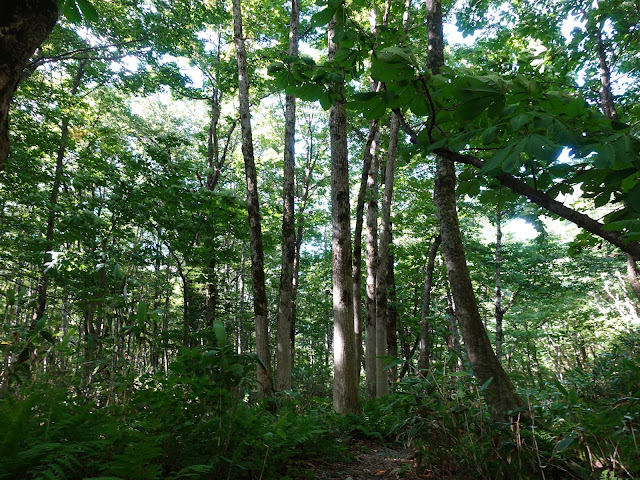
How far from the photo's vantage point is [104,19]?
10812 mm

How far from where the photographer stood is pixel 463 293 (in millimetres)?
3270

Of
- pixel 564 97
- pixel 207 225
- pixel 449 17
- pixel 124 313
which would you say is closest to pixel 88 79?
pixel 207 225

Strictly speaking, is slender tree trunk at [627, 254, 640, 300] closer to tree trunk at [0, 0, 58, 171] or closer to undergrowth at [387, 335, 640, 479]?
undergrowth at [387, 335, 640, 479]

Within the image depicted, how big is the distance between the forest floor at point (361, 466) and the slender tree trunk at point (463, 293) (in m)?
0.94

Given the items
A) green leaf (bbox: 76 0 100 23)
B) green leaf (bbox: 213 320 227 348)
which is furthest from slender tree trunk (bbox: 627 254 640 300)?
green leaf (bbox: 76 0 100 23)

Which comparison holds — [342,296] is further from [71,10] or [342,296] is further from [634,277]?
[634,277]

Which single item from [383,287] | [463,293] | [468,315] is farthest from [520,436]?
[383,287]

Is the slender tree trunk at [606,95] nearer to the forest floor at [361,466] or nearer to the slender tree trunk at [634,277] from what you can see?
the slender tree trunk at [634,277]

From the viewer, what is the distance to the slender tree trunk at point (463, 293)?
9.92 feet

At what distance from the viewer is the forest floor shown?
3258 mm

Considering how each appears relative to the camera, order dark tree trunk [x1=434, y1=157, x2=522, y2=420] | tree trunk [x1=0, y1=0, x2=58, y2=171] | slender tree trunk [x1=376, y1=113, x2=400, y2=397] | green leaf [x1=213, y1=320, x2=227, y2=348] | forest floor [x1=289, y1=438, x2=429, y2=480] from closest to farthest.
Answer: tree trunk [x1=0, y1=0, x2=58, y2=171] → green leaf [x1=213, y1=320, x2=227, y2=348] → dark tree trunk [x1=434, y1=157, x2=522, y2=420] → forest floor [x1=289, y1=438, x2=429, y2=480] → slender tree trunk [x1=376, y1=113, x2=400, y2=397]

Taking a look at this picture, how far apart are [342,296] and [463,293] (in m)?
2.82

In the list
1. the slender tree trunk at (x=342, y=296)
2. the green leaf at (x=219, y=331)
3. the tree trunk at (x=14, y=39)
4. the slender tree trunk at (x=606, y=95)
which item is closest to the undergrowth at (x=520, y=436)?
the green leaf at (x=219, y=331)

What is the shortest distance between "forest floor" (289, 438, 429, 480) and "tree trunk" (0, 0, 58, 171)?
310 cm
